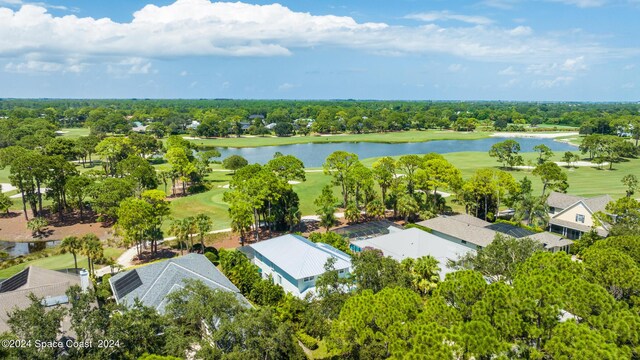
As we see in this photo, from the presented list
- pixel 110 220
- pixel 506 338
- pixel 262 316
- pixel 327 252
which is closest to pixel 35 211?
pixel 110 220

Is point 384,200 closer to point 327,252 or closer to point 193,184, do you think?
point 327,252

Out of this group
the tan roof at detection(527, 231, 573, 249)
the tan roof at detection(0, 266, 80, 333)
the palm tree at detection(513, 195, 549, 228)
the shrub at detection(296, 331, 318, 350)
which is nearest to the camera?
the tan roof at detection(0, 266, 80, 333)

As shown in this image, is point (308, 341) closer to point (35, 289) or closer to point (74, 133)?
point (35, 289)

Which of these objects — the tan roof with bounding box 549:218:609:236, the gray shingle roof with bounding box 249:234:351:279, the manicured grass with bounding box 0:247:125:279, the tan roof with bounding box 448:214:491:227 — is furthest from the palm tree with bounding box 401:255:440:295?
the manicured grass with bounding box 0:247:125:279

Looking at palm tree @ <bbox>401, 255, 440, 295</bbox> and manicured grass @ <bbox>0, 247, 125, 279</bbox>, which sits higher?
palm tree @ <bbox>401, 255, 440, 295</bbox>

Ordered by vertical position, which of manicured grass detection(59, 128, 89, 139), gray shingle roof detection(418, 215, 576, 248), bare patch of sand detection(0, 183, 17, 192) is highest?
manicured grass detection(59, 128, 89, 139)

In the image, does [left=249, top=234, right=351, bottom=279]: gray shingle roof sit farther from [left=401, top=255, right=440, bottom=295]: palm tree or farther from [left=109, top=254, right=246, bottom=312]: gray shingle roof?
[left=401, top=255, right=440, bottom=295]: palm tree

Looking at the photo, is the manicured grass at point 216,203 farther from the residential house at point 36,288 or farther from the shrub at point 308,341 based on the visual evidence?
the shrub at point 308,341
